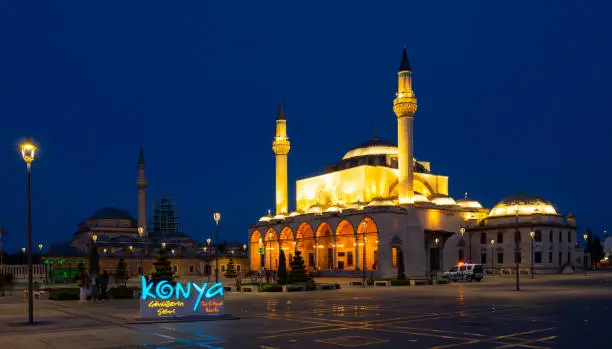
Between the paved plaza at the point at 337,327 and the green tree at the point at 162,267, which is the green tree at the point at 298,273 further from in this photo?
the paved plaza at the point at 337,327

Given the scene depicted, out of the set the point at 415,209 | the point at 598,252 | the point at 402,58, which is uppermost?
the point at 402,58

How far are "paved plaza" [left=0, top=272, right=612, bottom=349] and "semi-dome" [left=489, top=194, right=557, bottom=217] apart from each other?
59.1 meters

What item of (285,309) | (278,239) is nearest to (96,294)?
(285,309)

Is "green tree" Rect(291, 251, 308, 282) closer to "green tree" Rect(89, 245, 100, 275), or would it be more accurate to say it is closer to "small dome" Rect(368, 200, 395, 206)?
"green tree" Rect(89, 245, 100, 275)

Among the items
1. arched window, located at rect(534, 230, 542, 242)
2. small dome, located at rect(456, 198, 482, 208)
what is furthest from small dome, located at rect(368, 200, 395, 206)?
arched window, located at rect(534, 230, 542, 242)

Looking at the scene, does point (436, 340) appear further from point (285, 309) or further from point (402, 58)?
point (402, 58)

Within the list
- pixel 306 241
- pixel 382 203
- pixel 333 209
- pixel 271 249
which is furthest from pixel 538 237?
pixel 271 249

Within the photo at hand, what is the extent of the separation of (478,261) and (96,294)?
6581cm

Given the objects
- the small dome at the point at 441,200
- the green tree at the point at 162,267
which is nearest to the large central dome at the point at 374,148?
the small dome at the point at 441,200

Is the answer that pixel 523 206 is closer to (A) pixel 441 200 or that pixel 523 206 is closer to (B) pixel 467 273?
(A) pixel 441 200

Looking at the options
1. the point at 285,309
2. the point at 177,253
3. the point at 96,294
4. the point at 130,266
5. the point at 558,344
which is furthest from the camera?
the point at 177,253

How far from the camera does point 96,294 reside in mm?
29828

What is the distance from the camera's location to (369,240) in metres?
72.0

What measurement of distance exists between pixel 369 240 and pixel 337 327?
5474cm
